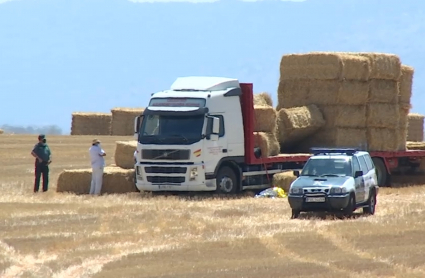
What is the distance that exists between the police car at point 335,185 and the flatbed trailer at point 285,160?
490 cm

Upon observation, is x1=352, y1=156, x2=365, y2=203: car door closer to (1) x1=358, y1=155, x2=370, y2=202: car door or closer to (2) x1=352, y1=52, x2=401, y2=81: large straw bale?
(1) x1=358, y1=155, x2=370, y2=202: car door

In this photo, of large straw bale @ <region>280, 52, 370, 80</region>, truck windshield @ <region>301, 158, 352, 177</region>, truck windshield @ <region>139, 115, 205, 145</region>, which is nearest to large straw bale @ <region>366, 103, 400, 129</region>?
large straw bale @ <region>280, 52, 370, 80</region>

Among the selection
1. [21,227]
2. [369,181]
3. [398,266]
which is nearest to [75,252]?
[21,227]

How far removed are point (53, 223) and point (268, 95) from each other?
43.7 ft

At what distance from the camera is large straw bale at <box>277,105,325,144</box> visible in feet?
116

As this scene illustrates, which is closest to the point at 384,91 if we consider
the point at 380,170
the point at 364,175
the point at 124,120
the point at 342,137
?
the point at 342,137

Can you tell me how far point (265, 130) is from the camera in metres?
34.3

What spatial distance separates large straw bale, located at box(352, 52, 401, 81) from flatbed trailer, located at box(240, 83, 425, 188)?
2.51 meters

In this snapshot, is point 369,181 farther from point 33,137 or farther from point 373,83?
point 33,137

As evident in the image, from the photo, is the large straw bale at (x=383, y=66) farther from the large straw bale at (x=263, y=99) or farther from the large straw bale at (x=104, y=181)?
the large straw bale at (x=104, y=181)

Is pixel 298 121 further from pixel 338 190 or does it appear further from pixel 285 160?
pixel 338 190

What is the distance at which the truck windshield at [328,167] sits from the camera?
2752 cm

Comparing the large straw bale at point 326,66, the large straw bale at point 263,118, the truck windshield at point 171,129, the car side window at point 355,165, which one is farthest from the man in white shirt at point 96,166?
the car side window at point 355,165

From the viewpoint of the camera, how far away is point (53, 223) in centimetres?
2514
